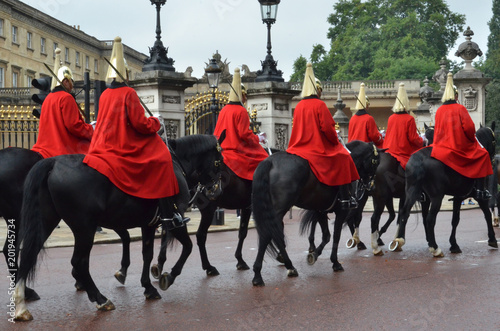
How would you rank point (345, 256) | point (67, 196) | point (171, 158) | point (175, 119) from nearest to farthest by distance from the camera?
point (67, 196)
point (171, 158)
point (345, 256)
point (175, 119)

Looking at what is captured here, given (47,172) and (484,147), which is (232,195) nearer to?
(47,172)

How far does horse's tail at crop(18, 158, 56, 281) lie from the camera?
265 inches

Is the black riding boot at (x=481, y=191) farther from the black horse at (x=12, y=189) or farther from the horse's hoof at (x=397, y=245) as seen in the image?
the black horse at (x=12, y=189)

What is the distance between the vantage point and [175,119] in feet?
55.9

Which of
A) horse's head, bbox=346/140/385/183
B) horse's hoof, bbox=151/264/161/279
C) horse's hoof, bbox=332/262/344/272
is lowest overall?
horse's hoof, bbox=332/262/344/272

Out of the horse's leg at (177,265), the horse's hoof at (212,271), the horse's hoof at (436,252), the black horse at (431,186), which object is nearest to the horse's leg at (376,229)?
the black horse at (431,186)

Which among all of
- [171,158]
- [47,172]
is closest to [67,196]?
[47,172]

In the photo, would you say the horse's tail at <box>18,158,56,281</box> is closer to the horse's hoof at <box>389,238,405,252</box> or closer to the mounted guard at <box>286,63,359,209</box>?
the mounted guard at <box>286,63,359,209</box>

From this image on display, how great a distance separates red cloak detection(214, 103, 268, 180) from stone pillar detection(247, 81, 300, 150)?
7636 mm

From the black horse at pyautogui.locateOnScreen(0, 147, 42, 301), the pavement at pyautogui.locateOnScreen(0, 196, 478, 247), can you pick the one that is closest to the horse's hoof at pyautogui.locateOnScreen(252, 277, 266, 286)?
the black horse at pyautogui.locateOnScreen(0, 147, 42, 301)

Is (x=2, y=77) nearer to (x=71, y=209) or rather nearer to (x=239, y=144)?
(x=239, y=144)

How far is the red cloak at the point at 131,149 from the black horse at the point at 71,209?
0.16 meters

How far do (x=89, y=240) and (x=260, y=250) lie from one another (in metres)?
2.35

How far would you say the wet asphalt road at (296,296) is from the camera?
6.58 meters
